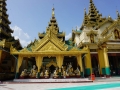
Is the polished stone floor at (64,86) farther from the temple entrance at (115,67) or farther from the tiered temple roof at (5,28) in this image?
the tiered temple roof at (5,28)

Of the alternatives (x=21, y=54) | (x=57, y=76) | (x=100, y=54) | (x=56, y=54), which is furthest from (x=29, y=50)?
(x=100, y=54)

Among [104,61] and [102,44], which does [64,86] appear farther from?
[102,44]

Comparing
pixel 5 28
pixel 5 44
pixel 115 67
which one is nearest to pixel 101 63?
pixel 115 67

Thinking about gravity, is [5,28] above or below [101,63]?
above

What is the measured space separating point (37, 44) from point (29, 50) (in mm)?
1068

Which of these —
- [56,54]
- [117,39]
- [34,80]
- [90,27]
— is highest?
[90,27]

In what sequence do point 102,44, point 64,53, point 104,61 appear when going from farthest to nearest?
point 102,44 < point 104,61 < point 64,53

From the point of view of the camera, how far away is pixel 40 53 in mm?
11875

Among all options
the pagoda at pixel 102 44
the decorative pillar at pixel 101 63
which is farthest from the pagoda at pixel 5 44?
the decorative pillar at pixel 101 63

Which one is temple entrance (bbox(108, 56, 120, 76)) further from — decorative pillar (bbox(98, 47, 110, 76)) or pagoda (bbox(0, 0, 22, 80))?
pagoda (bbox(0, 0, 22, 80))

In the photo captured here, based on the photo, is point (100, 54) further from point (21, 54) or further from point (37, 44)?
point (21, 54)

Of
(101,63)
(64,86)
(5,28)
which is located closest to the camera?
(64,86)

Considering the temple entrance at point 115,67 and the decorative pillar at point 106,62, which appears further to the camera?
the temple entrance at point 115,67

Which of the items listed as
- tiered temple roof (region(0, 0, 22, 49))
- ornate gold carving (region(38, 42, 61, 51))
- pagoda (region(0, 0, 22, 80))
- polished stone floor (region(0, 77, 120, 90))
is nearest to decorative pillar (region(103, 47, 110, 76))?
polished stone floor (region(0, 77, 120, 90))
